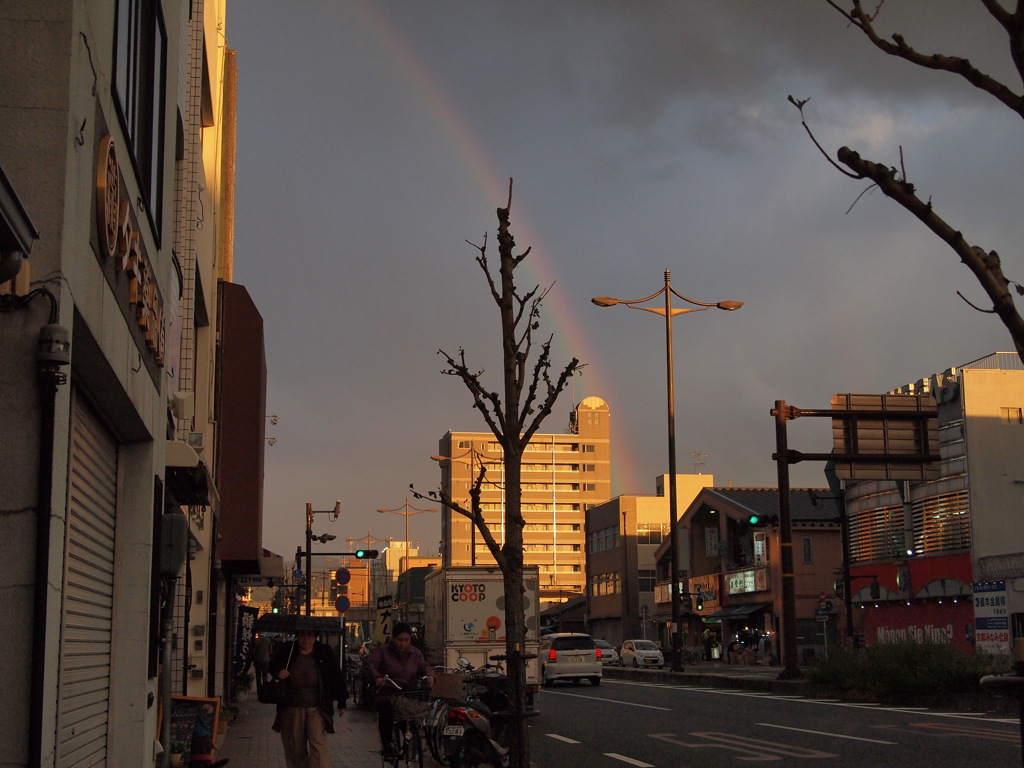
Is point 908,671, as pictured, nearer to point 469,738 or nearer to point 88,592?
point 469,738

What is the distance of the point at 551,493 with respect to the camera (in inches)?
5837

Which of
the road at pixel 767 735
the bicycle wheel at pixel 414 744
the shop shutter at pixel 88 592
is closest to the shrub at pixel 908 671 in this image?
the road at pixel 767 735

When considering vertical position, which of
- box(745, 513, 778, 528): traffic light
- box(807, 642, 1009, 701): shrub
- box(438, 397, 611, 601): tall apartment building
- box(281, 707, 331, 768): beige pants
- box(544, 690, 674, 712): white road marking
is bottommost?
box(544, 690, 674, 712): white road marking

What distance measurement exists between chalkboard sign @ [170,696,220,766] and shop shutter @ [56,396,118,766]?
14.5 ft

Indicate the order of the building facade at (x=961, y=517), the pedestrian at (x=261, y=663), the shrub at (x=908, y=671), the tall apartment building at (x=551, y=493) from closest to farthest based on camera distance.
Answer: the pedestrian at (x=261, y=663)
the shrub at (x=908, y=671)
the building facade at (x=961, y=517)
the tall apartment building at (x=551, y=493)

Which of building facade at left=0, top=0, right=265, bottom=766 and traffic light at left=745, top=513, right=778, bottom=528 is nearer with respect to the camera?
building facade at left=0, top=0, right=265, bottom=766

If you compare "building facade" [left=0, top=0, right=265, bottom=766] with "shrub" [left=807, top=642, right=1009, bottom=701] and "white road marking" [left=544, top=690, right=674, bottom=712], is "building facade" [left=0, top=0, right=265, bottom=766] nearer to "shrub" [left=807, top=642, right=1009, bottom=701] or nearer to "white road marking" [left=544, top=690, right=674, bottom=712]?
"white road marking" [left=544, top=690, right=674, bottom=712]

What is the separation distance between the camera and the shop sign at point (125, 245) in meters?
6.75

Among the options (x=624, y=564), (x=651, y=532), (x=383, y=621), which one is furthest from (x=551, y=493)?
(x=383, y=621)

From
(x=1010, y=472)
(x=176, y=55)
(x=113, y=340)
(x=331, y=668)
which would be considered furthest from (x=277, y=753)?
(x=1010, y=472)

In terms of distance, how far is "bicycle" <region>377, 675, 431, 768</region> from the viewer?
1271cm

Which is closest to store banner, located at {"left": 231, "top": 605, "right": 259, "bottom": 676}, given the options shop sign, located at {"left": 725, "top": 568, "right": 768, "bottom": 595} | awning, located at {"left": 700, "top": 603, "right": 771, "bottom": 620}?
shop sign, located at {"left": 725, "top": 568, "right": 768, "bottom": 595}

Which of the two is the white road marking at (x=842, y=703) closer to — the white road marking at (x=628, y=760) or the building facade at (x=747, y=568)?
the white road marking at (x=628, y=760)

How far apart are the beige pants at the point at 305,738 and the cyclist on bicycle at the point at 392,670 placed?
152cm
